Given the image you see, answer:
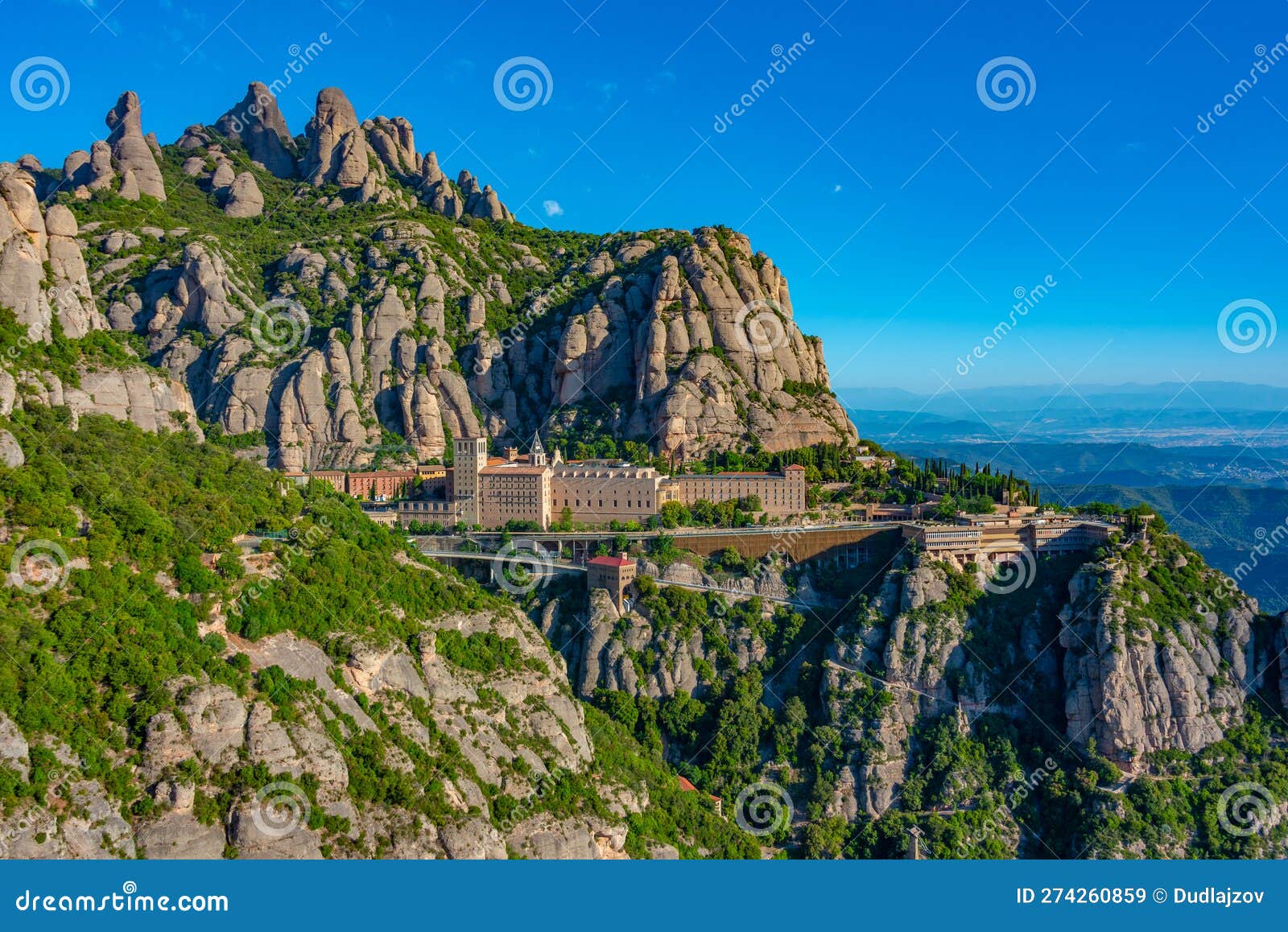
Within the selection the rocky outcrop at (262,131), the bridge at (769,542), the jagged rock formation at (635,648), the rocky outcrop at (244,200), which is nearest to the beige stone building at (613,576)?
the jagged rock formation at (635,648)

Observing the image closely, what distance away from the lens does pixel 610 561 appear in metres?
66.2

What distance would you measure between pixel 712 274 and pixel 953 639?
4068 cm

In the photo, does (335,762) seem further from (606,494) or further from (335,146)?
(335,146)

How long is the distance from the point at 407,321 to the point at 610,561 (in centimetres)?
4182

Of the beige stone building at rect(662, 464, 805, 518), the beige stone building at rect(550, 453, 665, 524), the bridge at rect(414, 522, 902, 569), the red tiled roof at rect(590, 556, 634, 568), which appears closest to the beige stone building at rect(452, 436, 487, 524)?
the bridge at rect(414, 522, 902, 569)

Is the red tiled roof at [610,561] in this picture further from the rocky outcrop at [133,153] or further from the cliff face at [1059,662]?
the rocky outcrop at [133,153]

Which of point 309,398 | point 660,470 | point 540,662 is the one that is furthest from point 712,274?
point 540,662

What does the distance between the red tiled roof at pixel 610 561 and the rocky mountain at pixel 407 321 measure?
1899 cm

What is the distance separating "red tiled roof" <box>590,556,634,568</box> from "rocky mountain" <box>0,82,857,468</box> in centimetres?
1899

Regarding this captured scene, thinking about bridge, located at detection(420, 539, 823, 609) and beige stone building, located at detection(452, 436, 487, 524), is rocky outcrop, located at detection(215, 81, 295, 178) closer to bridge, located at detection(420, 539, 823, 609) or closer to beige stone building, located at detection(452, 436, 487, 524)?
beige stone building, located at detection(452, 436, 487, 524)

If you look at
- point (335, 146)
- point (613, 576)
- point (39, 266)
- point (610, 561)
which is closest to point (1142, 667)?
point (613, 576)

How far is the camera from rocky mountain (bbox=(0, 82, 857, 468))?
294ft

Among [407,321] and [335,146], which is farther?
[335,146]

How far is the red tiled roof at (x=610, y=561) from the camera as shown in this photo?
65562 mm
